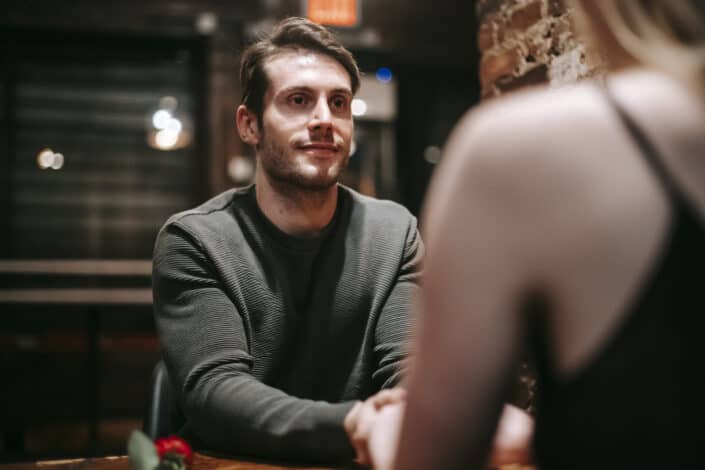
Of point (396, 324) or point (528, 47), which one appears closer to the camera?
point (396, 324)

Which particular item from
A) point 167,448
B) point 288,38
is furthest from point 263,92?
point 167,448

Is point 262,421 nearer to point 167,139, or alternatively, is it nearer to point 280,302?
point 280,302

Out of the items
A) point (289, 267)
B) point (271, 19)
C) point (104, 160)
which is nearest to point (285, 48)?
point (289, 267)

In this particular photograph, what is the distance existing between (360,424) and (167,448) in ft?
0.85

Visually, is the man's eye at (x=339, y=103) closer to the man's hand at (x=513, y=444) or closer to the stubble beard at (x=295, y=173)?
the stubble beard at (x=295, y=173)

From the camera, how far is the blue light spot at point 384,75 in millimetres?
5301

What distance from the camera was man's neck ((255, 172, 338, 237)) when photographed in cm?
166

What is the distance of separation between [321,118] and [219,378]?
699 mm

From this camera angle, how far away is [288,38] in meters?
1.76

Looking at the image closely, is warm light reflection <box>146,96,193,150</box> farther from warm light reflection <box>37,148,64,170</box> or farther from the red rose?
the red rose

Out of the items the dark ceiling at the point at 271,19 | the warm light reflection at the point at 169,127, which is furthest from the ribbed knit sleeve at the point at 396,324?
the warm light reflection at the point at 169,127

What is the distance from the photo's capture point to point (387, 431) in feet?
2.78

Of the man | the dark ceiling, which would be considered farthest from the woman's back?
the dark ceiling

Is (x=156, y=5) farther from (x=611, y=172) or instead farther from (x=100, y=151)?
(x=611, y=172)
